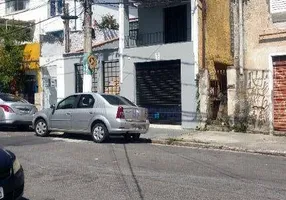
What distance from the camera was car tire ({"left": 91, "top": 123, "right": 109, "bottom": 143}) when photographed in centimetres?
1366

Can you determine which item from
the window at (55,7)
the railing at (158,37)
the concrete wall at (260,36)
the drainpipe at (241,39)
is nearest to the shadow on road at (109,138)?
the drainpipe at (241,39)

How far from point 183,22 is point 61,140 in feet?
29.5

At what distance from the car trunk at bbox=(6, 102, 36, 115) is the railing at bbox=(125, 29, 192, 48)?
16.8 feet

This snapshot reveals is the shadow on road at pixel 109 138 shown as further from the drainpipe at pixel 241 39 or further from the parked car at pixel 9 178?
the parked car at pixel 9 178

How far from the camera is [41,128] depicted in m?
15.4

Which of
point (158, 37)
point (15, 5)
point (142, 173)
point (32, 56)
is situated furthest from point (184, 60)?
point (15, 5)

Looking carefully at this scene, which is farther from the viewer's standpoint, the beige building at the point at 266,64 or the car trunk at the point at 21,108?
the car trunk at the point at 21,108

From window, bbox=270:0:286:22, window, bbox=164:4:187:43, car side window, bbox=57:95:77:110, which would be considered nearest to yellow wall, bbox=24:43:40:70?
window, bbox=164:4:187:43

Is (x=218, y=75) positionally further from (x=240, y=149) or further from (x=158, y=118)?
(x=240, y=149)

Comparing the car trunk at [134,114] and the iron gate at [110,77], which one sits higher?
the iron gate at [110,77]

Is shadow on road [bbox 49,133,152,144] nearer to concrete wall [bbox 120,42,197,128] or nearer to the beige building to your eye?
concrete wall [bbox 120,42,197,128]

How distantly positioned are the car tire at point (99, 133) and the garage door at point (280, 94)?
671 cm

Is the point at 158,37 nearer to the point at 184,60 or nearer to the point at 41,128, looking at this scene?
the point at 184,60

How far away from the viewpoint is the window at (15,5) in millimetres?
37641
